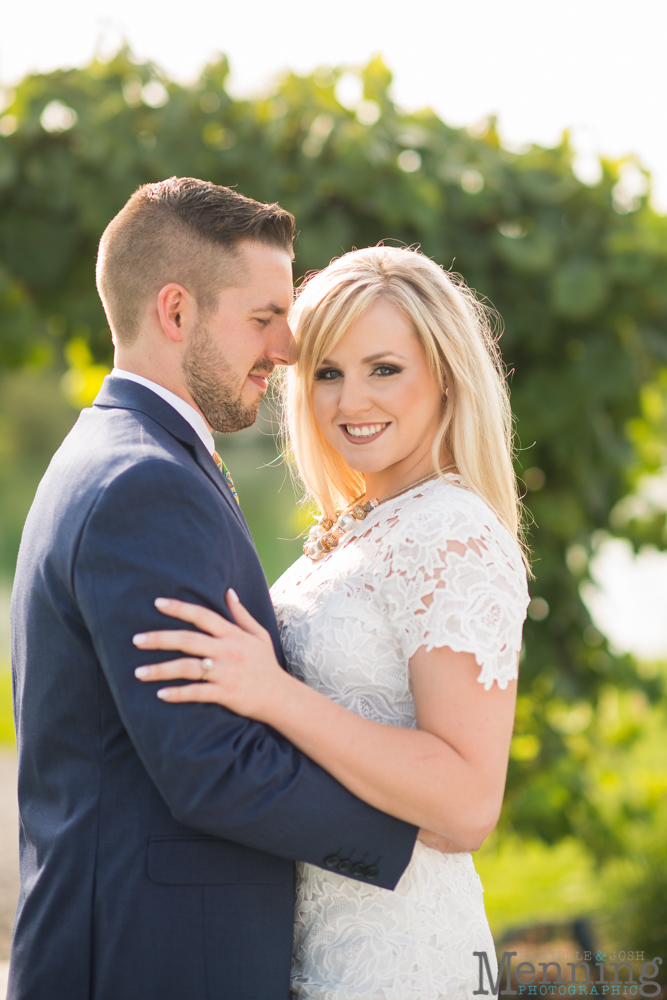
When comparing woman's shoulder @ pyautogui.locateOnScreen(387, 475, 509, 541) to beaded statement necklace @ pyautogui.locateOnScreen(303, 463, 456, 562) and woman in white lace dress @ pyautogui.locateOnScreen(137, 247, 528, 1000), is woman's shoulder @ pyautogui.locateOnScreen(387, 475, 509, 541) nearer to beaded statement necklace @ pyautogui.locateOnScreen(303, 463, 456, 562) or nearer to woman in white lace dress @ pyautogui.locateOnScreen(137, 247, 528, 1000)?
woman in white lace dress @ pyautogui.locateOnScreen(137, 247, 528, 1000)

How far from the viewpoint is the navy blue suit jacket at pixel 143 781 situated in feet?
5.03

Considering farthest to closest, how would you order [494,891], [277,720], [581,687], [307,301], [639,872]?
[494,891] < [639,872] < [581,687] < [307,301] < [277,720]

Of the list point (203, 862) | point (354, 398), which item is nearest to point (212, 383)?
point (354, 398)

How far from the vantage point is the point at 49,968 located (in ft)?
5.48

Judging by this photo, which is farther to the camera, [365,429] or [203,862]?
[365,429]

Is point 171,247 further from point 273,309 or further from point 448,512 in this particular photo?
point 448,512

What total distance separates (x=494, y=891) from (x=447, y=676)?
3.73m

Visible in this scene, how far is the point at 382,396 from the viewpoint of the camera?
84.7 inches

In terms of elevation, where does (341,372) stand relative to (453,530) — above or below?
above

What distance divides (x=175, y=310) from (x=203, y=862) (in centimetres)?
113

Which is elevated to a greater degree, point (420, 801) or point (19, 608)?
point (19, 608)

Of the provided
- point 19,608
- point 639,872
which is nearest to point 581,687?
point 639,872

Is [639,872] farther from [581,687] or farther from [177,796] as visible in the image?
[177,796]

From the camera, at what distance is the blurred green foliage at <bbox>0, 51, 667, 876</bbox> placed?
10.0 ft
